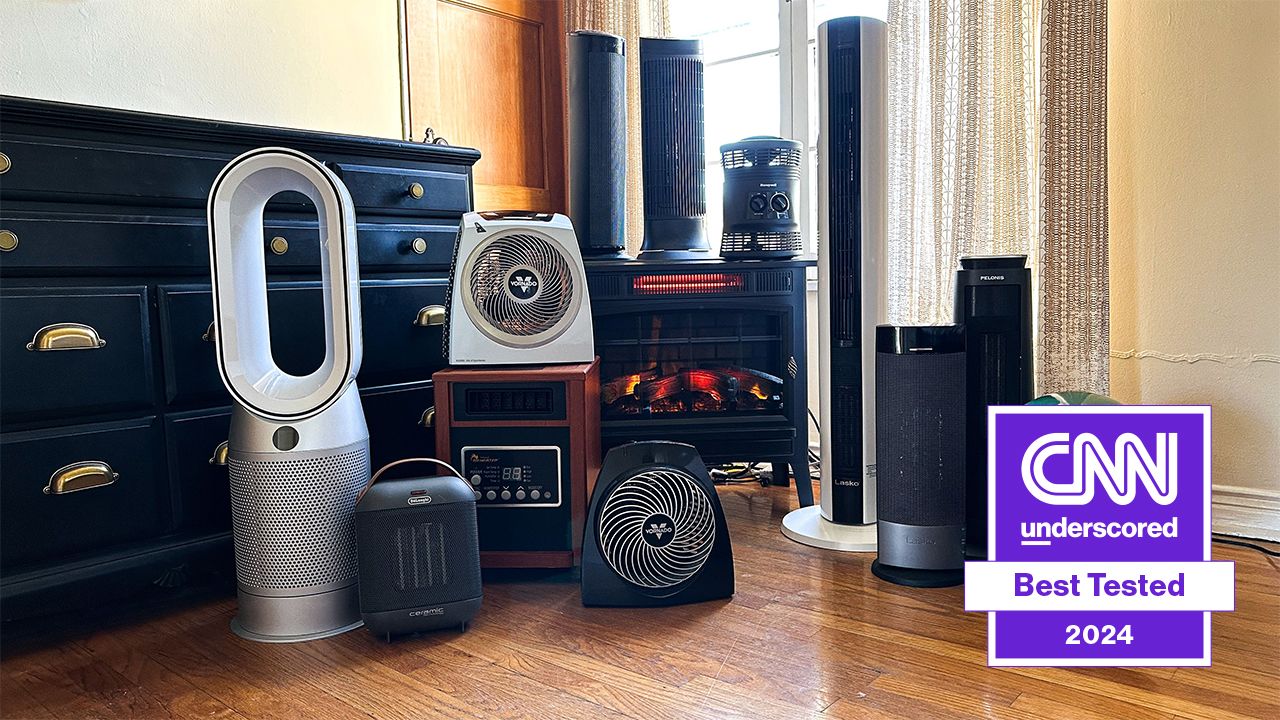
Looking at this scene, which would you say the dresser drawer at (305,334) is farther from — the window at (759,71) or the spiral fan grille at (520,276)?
the window at (759,71)

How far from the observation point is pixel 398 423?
2.12 metres

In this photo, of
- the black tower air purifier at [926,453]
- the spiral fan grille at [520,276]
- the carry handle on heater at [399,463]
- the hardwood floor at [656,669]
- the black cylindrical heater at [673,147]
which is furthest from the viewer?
the black cylindrical heater at [673,147]

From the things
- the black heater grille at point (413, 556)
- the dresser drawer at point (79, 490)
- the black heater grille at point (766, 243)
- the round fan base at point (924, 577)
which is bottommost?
the round fan base at point (924, 577)

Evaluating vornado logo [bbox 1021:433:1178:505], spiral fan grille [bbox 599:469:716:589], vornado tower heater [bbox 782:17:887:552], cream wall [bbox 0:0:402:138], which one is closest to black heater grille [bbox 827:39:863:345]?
vornado tower heater [bbox 782:17:887:552]

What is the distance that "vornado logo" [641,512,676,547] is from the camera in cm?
170

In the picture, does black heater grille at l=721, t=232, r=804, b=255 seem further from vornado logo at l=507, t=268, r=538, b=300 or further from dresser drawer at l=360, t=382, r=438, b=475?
dresser drawer at l=360, t=382, r=438, b=475

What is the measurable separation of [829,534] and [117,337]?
1494 millimetres

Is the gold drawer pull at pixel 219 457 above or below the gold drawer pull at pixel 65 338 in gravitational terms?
below

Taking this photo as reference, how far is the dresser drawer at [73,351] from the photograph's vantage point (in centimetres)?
157

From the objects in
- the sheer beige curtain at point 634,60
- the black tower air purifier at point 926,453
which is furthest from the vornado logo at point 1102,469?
the sheer beige curtain at point 634,60

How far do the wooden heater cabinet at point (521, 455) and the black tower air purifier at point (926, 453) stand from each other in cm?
61

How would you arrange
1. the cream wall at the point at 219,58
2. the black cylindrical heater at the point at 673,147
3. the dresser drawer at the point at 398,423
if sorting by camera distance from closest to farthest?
the dresser drawer at the point at 398,423 → the cream wall at the point at 219,58 → the black cylindrical heater at the point at 673,147

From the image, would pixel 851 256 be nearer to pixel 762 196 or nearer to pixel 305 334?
pixel 762 196

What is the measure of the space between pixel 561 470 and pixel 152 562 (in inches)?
30.2
